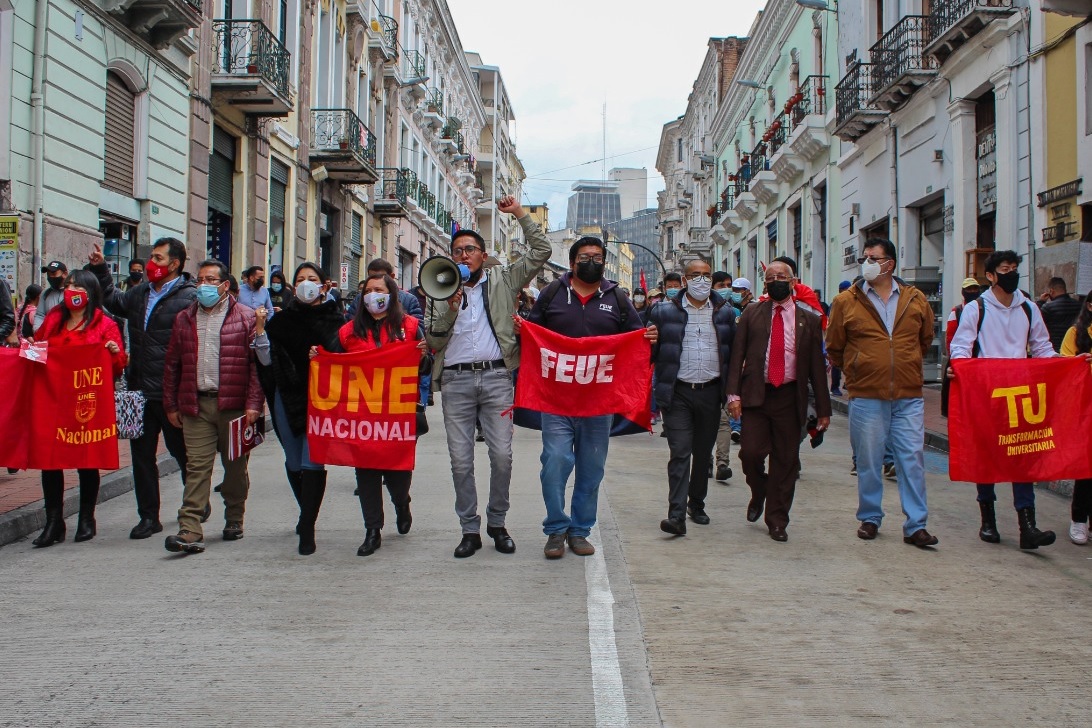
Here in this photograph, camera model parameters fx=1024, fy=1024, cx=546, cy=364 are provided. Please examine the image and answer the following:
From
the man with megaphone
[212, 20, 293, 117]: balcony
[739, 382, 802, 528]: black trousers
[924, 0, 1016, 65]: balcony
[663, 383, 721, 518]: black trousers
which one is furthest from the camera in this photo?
[212, 20, 293, 117]: balcony

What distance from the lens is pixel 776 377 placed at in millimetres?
7020

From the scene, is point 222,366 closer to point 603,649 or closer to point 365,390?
point 365,390

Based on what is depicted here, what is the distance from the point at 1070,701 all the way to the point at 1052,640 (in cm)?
83

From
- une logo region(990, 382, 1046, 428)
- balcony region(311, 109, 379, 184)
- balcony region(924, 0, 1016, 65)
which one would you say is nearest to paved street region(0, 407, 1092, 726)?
une logo region(990, 382, 1046, 428)

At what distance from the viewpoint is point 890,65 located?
826 inches

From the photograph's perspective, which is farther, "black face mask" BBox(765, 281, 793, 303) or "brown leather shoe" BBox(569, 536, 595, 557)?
"black face mask" BBox(765, 281, 793, 303)

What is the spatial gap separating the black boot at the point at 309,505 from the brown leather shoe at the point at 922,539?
150 inches

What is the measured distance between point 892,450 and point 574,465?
84.6 inches

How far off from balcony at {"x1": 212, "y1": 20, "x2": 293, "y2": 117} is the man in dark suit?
45.6 feet

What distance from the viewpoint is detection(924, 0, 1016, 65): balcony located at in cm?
1631

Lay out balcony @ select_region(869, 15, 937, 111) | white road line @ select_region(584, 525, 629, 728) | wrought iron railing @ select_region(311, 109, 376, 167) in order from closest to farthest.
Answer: white road line @ select_region(584, 525, 629, 728) < balcony @ select_region(869, 15, 937, 111) < wrought iron railing @ select_region(311, 109, 376, 167)

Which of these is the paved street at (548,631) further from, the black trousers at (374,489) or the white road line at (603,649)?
the black trousers at (374,489)

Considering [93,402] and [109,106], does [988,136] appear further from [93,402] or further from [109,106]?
[93,402]

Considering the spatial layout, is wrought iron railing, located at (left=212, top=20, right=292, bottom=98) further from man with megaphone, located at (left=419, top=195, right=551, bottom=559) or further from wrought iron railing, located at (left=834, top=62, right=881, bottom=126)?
man with megaphone, located at (left=419, top=195, right=551, bottom=559)
